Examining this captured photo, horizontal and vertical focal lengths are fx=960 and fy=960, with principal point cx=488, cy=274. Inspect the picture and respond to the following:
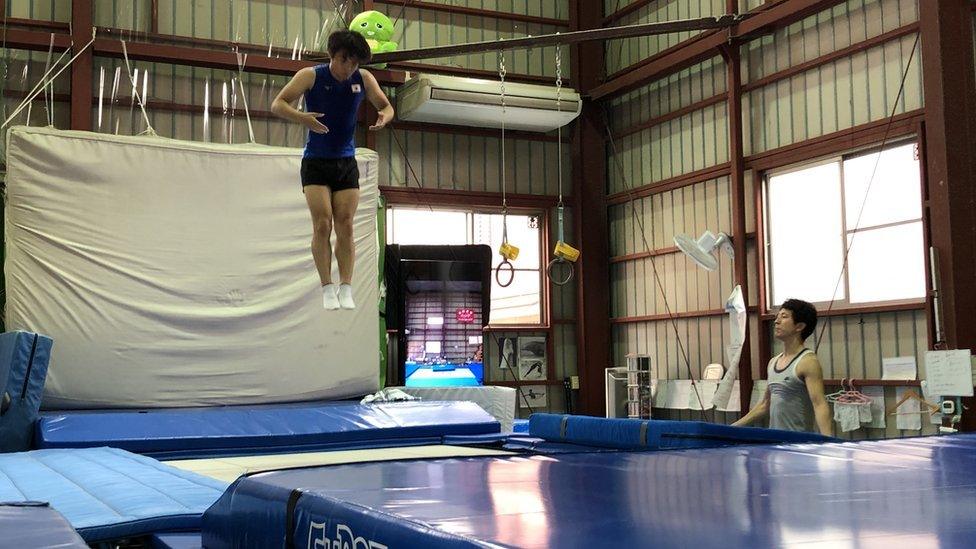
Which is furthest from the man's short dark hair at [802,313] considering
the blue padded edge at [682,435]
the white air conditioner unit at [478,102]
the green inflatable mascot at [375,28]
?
the white air conditioner unit at [478,102]

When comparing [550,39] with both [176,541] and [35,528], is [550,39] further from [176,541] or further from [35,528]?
[35,528]

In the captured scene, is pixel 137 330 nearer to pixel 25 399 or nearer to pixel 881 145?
pixel 25 399

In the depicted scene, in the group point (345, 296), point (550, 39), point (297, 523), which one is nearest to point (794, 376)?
point (345, 296)

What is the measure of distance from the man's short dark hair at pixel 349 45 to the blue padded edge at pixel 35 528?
275 centimetres

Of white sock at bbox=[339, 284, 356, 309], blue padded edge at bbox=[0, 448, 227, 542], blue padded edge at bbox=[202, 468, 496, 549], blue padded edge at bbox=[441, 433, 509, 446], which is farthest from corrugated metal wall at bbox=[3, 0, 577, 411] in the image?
blue padded edge at bbox=[202, 468, 496, 549]

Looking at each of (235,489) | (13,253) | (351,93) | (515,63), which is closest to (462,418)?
(351,93)

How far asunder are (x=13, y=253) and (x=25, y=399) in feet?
5.75

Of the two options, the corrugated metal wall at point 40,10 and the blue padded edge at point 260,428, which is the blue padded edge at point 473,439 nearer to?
the blue padded edge at point 260,428

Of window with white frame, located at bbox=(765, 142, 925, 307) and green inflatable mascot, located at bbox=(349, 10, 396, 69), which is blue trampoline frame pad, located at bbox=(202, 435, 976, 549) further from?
green inflatable mascot, located at bbox=(349, 10, 396, 69)

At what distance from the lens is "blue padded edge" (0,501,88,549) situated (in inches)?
74.5

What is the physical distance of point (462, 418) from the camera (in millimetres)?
6363

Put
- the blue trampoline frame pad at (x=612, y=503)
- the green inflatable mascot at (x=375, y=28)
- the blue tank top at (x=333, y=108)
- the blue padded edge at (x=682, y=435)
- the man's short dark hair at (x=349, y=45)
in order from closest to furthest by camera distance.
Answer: the blue trampoline frame pad at (x=612, y=503) < the blue padded edge at (x=682, y=435) < the man's short dark hair at (x=349, y=45) < the blue tank top at (x=333, y=108) < the green inflatable mascot at (x=375, y=28)

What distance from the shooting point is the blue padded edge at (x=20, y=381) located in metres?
5.35

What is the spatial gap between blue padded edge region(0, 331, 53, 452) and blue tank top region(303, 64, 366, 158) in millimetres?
1978
